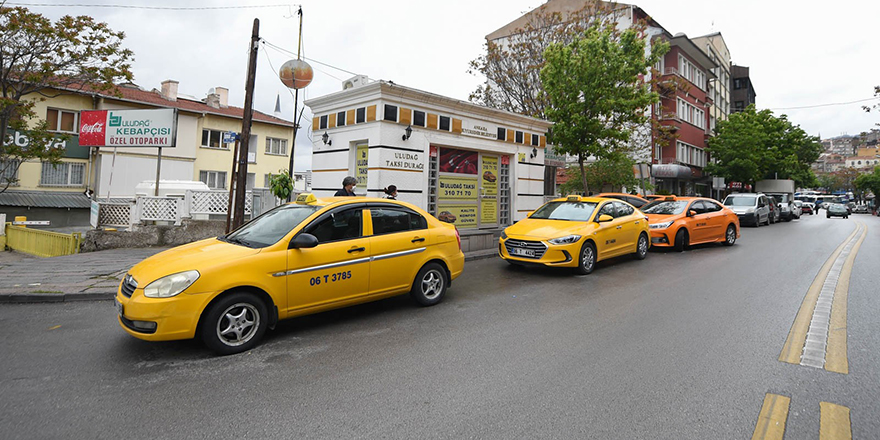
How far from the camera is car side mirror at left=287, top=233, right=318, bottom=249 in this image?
491 cm

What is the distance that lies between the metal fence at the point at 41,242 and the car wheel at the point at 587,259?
43.7ft

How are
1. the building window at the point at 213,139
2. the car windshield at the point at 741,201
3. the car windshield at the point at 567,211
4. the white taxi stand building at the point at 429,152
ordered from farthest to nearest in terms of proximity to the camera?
the building window at the point at 213,139
the car windshield at the point at 741,201
the white taxi stand building at the point at 429,152
the car windshield at the point at 567,211

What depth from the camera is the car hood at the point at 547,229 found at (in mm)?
8914

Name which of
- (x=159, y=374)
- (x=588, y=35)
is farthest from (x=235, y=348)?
(x=588, y=35)

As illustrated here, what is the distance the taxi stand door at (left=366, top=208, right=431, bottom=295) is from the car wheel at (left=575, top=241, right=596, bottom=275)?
154 inches

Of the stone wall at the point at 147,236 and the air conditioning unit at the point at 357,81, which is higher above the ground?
the air conditioning unit at the point at 357,81

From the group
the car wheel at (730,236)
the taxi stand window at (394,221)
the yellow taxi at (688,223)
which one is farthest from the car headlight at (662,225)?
the taxi stand window at (394,221)

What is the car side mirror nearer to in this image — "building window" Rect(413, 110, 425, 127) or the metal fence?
"building window" Rect(413, 110, 425, 127)

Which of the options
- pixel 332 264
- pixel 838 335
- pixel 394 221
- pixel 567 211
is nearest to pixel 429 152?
pixel 567 211

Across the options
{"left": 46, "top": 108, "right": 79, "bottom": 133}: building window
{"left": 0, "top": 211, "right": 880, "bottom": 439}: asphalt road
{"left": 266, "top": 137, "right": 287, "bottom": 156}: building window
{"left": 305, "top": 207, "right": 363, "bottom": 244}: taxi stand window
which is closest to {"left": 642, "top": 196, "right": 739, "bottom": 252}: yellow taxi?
{"left": 0, "top": 211, "right": 880, "bottom": 439}: asphalt road

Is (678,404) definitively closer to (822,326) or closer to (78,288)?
(822,326)

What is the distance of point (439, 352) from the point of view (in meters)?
4.49

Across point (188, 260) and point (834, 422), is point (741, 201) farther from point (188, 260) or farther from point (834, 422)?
point (188, 260)

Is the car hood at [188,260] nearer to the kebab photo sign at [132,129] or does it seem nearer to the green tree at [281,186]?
the green tree at [281,186]
